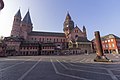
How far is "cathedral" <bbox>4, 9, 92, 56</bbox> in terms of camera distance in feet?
183

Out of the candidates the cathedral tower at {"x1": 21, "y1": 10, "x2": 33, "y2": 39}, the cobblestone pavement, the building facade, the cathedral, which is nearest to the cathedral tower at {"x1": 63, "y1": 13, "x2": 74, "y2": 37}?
the cathedral

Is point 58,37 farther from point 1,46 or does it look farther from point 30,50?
point 1,46

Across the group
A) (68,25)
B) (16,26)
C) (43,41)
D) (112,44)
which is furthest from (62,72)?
(16,26)

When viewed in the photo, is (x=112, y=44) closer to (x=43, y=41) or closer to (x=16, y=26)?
(x=43, y=41)

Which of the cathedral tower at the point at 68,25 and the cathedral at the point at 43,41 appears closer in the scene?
the cathedral at the point at 43,41

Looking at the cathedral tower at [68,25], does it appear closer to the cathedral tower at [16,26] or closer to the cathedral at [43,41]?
the cathedral at [43,41]

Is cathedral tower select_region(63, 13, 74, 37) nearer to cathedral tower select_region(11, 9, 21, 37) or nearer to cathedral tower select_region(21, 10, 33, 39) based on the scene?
cathedral tower select_region(21, 10, 33, 39)

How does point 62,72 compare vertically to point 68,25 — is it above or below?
below

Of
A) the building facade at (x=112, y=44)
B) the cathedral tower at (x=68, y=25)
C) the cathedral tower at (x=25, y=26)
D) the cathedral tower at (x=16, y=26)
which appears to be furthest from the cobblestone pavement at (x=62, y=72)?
the cathedral tower at (x=68, y=25)

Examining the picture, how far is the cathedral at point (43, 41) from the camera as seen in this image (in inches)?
2197

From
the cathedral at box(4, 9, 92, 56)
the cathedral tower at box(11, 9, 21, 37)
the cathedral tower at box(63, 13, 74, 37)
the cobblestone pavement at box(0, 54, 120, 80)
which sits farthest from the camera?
the cathedral tower at box(63, 13, 74, 37)

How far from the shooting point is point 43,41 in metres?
68.6

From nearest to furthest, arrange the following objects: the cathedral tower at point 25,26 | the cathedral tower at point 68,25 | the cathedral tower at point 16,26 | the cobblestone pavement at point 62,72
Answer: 1. the cobblestone pavement at point 62,72
2. the cathedral tower at point 25,26
3. the cathedral tower at point 16,26
4. the cathedral tower at point 68,25

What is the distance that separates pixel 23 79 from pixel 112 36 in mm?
64020
